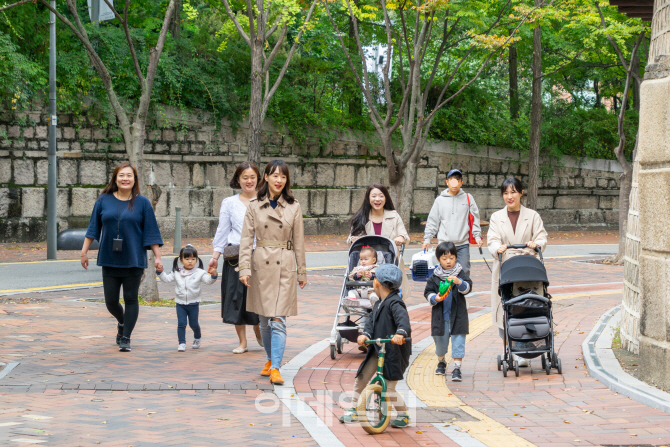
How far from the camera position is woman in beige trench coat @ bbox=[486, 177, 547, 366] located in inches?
279

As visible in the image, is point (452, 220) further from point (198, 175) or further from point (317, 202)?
point (317, 202)

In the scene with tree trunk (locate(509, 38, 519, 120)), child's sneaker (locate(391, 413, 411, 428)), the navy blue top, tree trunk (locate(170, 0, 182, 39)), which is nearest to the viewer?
child's sneaker (locate(391, 413, 411, 428))

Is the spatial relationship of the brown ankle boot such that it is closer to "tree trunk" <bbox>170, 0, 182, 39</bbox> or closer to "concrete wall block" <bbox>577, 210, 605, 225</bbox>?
"tree trunk" <bbox>170, 0, 182, 39</bbox>

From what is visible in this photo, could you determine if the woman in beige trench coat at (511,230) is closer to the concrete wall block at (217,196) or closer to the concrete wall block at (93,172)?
the concrete wall block at (93,172)

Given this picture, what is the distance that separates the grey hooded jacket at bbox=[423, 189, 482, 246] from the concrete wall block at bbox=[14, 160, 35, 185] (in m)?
13.3

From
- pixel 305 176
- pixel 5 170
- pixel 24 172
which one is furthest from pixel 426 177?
pixel 5 170

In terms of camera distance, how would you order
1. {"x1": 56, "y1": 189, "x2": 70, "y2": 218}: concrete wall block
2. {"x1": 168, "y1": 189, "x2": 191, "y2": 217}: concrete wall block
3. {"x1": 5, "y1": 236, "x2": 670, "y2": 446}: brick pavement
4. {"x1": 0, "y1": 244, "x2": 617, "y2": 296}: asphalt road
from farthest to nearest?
{"x1": 168, "y1": 189, "x2": 191, "y2": 217}: concrete wall block, {"x1": 56, "y1": 189, "x2": 70, "y2": 218}: concrete wall block, {"x1": 0, "y1": 244, "x2": 617, "y2": 296}: asphalt road, {"x1": 5, "y1": 236, "x2": 670, "y2": 446}: brick pavement

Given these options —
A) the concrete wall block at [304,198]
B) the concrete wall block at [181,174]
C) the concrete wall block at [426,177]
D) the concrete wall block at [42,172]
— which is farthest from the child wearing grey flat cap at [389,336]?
the concrete wall block at [426,177]

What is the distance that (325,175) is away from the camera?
23047 mm

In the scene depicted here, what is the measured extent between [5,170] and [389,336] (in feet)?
52.3

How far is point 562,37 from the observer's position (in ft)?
74.4

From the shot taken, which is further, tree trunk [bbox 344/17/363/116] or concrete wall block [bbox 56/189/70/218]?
tree trunk [bbox 344/17/363/116]

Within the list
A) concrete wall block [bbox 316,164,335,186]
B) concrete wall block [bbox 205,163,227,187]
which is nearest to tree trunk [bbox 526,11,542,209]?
concrete wall block [bbox 316,164,335,186]

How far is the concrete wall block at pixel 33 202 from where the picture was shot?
18.8 metres
